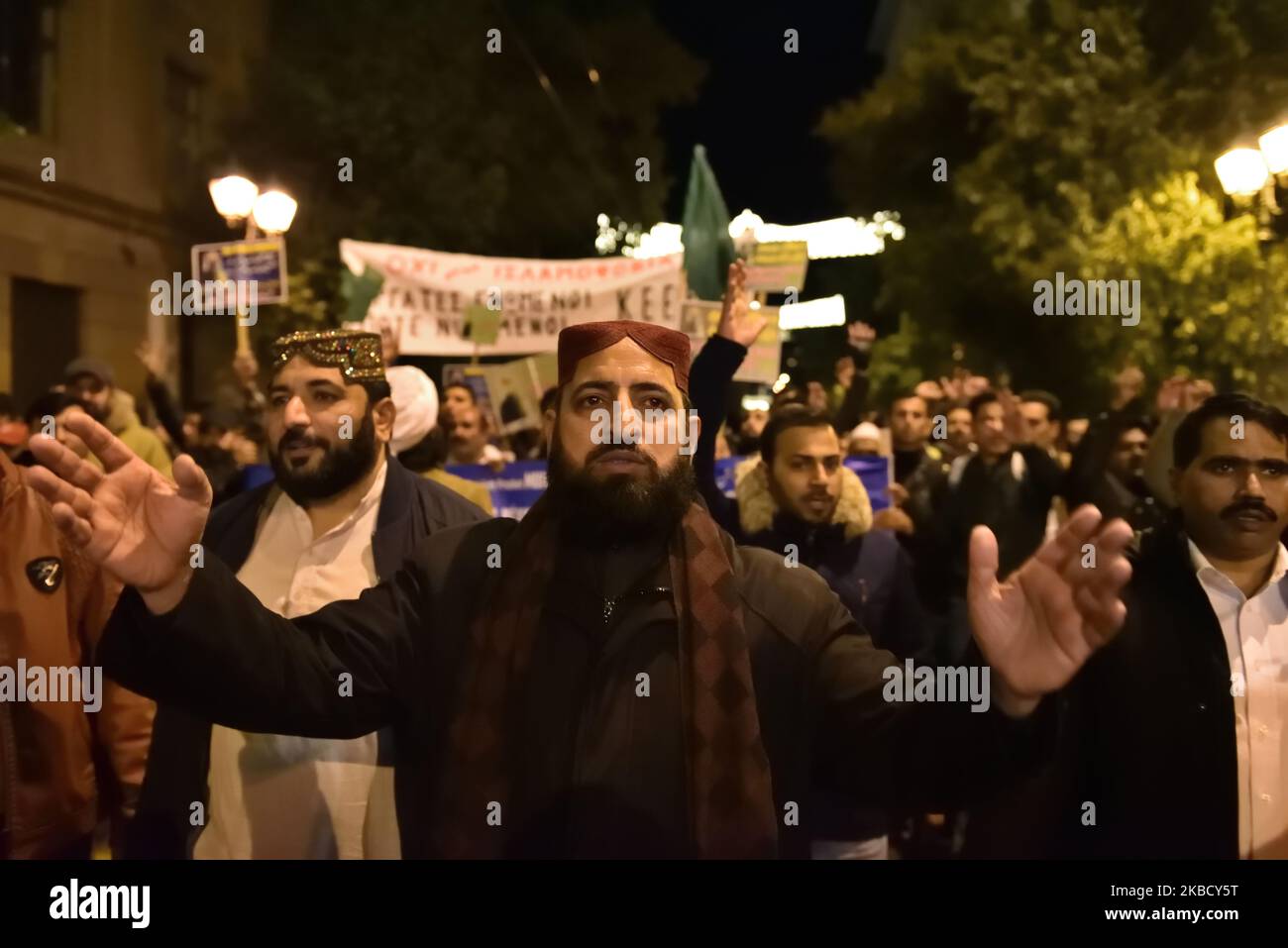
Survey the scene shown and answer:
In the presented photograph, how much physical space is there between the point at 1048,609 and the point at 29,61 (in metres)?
15.3

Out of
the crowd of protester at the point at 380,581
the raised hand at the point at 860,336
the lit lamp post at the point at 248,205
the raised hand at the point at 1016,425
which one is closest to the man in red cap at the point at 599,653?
the crowd of protester at the point at 380,581

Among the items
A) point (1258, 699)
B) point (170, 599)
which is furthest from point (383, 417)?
point (1258, 699)

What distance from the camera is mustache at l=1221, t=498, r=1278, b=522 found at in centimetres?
318

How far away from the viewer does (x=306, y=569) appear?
3.69 meters

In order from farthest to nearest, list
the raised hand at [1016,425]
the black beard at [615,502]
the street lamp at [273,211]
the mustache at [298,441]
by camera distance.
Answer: the street lamp at [273,211]
the raised hand at [1016,425]
the mustache at [298,441]
the black beard at [615,502]

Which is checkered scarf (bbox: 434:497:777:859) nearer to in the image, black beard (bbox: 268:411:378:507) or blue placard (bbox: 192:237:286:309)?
black beard (bbox: 268:411:378:507)

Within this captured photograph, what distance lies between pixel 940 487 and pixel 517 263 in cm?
391

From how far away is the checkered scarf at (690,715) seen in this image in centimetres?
241

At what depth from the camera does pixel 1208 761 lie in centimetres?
301

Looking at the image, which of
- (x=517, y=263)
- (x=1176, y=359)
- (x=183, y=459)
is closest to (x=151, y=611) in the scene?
(x=183, y=459)

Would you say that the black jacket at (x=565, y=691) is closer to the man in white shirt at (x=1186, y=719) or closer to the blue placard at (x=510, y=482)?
the man in white shirt at (x=1186, y=719)

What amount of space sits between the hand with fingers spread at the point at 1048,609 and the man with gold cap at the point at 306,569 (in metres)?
1.79

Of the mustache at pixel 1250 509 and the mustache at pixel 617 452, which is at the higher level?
the mustache at pixel 617 452

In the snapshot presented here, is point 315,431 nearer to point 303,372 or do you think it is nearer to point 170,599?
point 303,372
